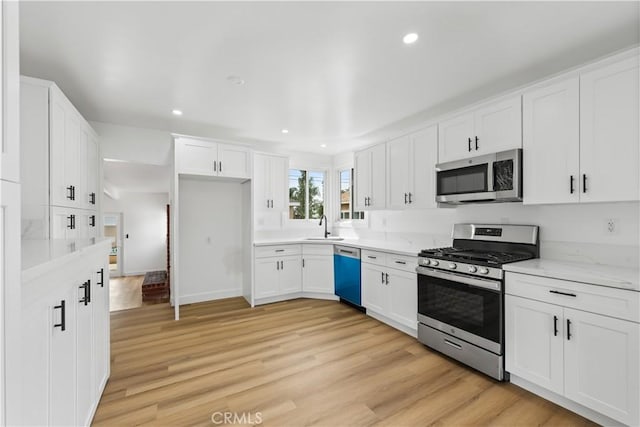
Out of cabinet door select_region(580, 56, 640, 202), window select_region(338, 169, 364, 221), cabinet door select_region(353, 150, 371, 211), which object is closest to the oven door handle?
cabinet door select_region(580, 56, 640, 202)

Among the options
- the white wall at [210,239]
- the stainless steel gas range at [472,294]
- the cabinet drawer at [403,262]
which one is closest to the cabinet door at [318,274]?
the white wall at [210,239]

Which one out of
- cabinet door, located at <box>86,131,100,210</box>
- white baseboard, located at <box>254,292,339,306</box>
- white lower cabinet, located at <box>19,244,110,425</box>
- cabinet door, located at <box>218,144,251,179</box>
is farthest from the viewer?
white baseboard, located at <box>254,292,339,306</box>

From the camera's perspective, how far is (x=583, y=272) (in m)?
1.93

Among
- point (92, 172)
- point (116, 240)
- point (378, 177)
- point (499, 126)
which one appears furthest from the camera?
point (116, 240)

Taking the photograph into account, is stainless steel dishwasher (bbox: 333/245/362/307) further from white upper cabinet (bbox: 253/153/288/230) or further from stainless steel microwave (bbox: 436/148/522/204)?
stainless steel microwave (bbox: 436/148/522/204)

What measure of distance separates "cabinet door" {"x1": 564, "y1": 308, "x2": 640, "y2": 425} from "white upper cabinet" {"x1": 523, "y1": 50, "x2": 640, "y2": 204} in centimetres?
85

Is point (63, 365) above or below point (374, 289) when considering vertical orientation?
above

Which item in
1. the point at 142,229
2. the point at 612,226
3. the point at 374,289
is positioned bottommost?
the point at 374,289

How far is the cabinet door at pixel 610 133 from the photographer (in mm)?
1883

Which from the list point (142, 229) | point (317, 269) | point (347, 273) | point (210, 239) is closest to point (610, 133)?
point (347, 273)

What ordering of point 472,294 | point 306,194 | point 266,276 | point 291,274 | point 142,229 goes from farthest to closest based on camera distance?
point 142,229
point 306,194
point 291,274
point 266,276
point 472,294

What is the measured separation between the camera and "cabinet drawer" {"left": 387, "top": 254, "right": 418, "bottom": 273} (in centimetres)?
311

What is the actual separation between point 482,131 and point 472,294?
59.5 inches

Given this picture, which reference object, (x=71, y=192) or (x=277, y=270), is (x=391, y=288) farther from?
(x=71, y=192)
